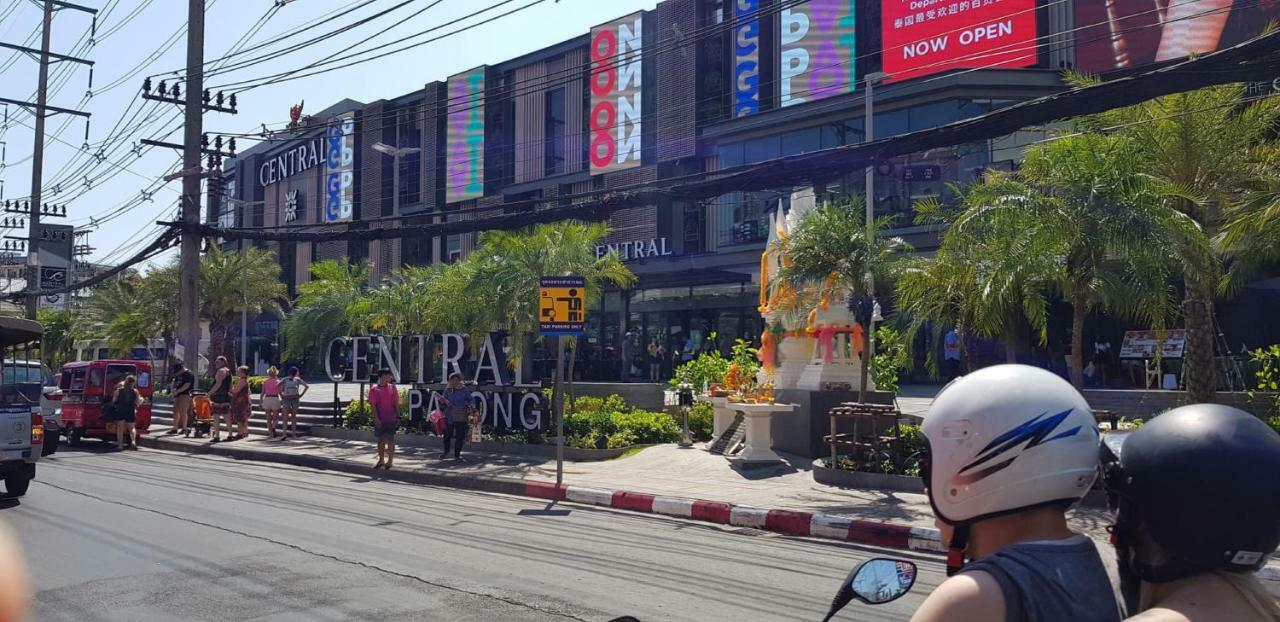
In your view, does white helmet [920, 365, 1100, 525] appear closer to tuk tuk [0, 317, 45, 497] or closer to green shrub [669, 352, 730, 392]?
tuk tuk [0, 317, 45, 497]

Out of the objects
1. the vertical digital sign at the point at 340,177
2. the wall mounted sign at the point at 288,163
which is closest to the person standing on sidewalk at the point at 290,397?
the vertical digital sign at the point at 340,177

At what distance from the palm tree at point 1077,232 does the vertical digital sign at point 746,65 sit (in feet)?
84.8

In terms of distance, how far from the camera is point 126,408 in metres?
22.8

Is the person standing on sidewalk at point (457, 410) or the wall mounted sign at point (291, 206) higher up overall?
the wall mounted sign at point (291, 206)

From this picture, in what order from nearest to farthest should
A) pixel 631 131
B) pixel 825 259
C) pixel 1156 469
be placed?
pixel 1156 469 < pixel 825 259 < pixel 631 131

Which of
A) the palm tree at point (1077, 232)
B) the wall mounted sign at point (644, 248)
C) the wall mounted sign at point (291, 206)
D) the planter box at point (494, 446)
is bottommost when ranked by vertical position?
the planter box at point (494, 446)

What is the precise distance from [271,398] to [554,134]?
87.3 feet

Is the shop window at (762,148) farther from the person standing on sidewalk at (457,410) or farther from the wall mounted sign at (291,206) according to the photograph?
the wall mounted sign at (291,206)

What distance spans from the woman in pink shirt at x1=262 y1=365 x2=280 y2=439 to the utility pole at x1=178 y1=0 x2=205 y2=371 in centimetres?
228

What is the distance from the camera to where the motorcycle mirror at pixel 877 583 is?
222 centimetres

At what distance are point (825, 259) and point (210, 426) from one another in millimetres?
17614

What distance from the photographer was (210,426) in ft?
85.0

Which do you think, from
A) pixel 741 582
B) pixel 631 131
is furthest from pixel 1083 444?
pixel 631 131

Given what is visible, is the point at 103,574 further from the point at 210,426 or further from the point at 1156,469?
the point at 210,426
